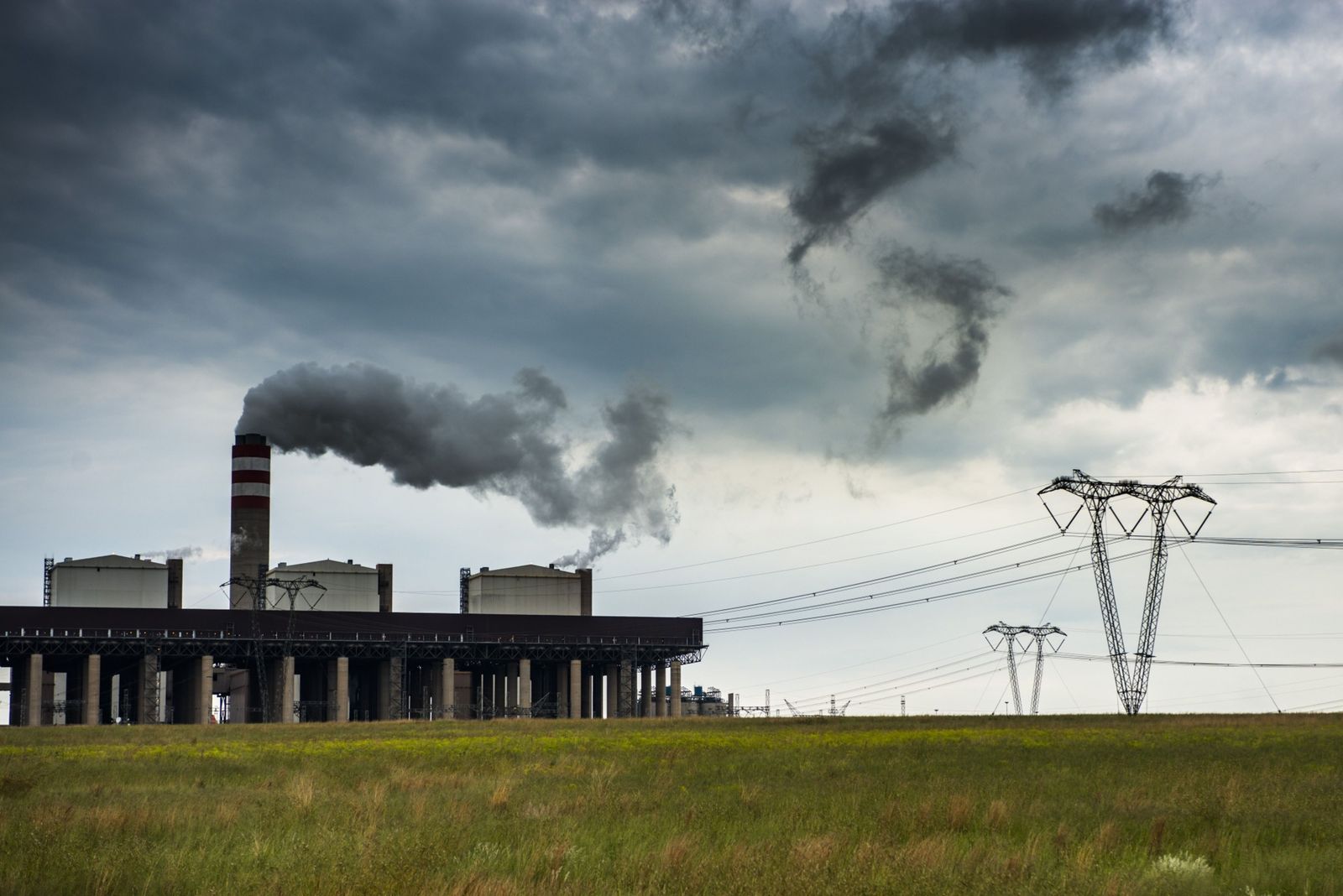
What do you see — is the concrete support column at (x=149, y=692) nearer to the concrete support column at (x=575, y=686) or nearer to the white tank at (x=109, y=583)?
the white tank at (x=109, y=583)

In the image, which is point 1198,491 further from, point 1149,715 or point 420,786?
point 420,786

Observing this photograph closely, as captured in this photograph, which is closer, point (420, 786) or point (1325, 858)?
point (1325, 858)

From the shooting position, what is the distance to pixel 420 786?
23391 mm

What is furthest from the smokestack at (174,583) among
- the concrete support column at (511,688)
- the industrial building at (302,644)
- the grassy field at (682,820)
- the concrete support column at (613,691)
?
the grassy field at (682,820)

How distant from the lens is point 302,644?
10231 centimetres

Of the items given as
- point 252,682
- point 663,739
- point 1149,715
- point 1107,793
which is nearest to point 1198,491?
point 1149,715

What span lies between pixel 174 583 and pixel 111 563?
5.89 meters

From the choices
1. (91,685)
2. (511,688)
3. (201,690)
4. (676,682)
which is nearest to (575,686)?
(676,682)

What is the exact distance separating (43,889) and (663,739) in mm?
31939

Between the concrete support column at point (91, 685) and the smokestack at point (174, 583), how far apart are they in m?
11.6

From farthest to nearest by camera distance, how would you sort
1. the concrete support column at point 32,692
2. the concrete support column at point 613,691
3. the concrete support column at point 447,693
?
the concrete support column at point 613,691, the concrete support column at point 447,693, the concrete support column at point 32,692

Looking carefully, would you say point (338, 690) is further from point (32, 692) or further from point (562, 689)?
point (32, 692)

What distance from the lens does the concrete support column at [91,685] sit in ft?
302

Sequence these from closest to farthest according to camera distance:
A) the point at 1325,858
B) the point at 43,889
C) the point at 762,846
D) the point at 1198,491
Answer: the point at 43,889
the point at 1325,858
the point at 762,846
the point at 1198,491
